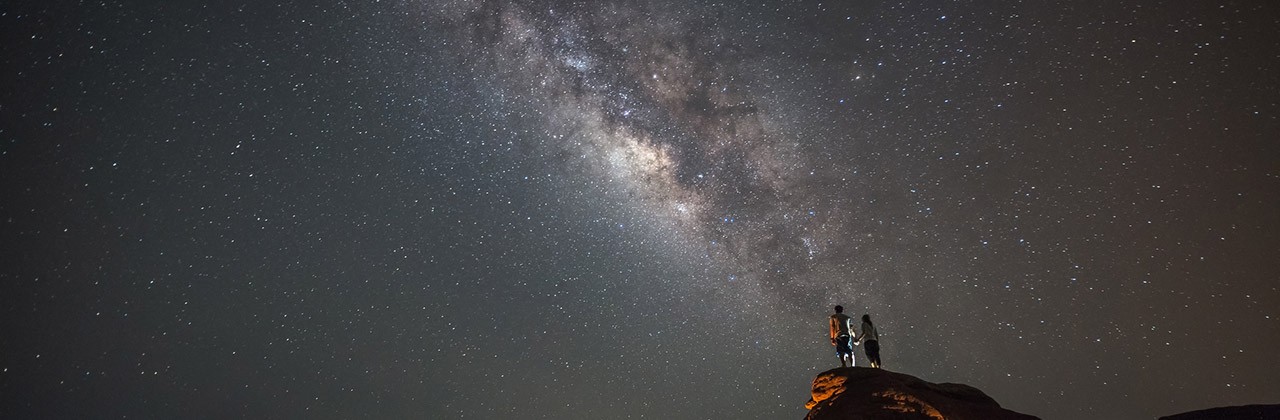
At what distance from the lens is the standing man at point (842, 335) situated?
11.1 meters

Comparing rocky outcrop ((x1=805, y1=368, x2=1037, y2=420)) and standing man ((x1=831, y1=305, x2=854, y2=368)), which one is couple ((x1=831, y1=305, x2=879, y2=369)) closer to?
standing man ((x1=831, y1=305, x2=854, y2=368))

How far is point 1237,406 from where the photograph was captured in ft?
33.7

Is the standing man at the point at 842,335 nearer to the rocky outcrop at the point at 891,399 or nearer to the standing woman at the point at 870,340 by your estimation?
the standing woman at the point at 870,340

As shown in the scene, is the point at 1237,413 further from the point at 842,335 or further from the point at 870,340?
the point at 842,335

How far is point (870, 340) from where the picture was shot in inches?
440

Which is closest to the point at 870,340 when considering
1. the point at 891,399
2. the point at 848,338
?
the point at 848,338

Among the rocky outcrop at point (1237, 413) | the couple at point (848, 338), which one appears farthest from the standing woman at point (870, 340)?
the rocky outcrop at point (1237, 413)

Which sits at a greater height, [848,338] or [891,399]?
[848,338]

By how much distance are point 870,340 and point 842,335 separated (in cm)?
56

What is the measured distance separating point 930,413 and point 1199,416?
5.46 meters

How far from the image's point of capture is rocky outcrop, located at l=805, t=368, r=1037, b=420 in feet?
28.8

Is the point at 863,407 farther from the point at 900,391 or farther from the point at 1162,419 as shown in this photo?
the point at 1162,419

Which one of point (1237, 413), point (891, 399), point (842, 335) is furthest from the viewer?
point (842, 335)

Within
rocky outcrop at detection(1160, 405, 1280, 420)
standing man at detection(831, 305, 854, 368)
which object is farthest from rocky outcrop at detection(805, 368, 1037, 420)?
rocky outcrop at detection(1160, 405, 1280, 420)
